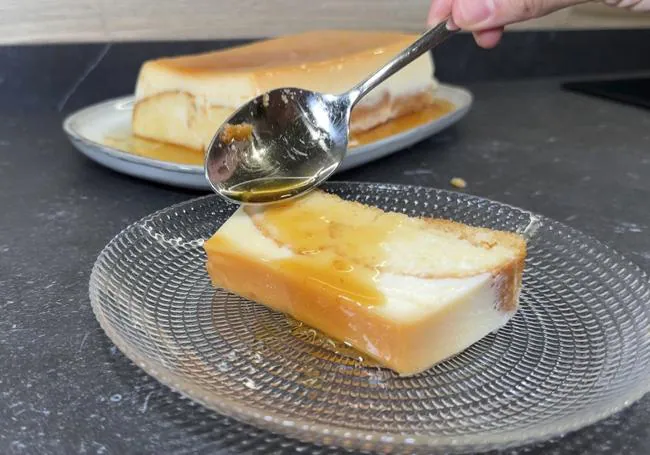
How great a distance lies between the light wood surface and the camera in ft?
3.57

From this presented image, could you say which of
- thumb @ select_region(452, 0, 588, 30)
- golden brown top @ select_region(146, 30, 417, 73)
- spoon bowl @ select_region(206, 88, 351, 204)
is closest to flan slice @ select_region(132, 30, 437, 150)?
golden brown top @ select_region(146, 30, 417, 73)

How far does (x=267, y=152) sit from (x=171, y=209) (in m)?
0.11

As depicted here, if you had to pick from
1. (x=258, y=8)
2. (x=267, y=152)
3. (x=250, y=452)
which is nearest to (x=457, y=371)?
(x=250, y=452)

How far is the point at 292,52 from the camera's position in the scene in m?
0.98

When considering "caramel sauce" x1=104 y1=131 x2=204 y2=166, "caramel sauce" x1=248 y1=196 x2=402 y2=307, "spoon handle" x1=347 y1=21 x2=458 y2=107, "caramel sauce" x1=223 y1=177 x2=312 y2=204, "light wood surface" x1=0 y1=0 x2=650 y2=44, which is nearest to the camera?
"caramel sauce" x1=248 y1=196 x2=402 y2=307

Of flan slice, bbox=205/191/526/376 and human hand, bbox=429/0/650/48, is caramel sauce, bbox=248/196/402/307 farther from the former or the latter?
human hand, bbox=429/0/650/48

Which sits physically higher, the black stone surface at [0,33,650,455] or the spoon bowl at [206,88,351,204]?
the spoon bowl at [206,88,351,204]

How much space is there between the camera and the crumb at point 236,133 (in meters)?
0.67

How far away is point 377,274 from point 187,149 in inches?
18.3

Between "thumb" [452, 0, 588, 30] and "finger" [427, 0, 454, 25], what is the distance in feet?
0.17

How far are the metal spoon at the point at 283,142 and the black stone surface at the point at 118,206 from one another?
0.15m

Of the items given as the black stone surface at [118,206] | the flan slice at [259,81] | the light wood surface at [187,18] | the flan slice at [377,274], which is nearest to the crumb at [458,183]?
the black stone surface at [118,206]

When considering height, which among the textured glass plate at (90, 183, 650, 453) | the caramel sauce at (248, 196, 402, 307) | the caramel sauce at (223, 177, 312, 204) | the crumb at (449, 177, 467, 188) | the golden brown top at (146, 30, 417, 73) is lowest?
the crumb at (449, 177, 467, 188)

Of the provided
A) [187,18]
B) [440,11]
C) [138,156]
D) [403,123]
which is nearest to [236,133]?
[138,156]
